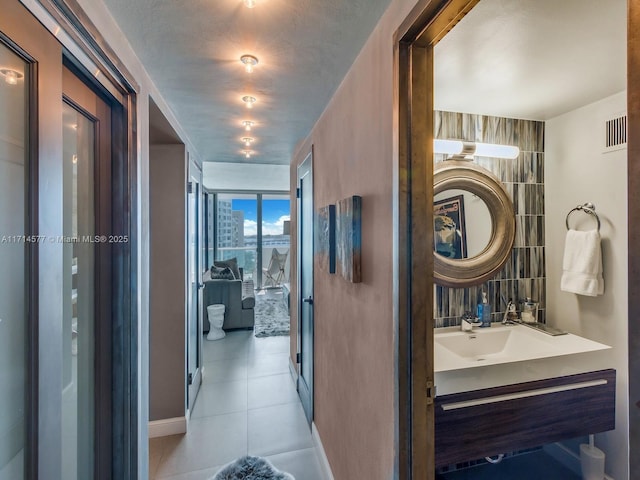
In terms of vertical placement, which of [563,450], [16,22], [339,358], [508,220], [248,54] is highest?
[248,54]

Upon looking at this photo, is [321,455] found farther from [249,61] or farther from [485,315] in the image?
[249,61]

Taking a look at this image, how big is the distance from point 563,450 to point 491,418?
88 centimetres

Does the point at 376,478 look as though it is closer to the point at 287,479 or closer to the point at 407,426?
the point at 407,426

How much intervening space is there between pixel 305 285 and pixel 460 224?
142 cm

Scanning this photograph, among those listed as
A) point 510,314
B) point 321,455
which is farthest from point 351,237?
point 321,455

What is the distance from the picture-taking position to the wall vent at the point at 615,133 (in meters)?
1.58

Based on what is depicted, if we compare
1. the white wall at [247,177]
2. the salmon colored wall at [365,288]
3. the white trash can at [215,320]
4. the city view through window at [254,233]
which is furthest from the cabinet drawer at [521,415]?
the city view through window at [254,233]

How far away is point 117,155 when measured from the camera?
1.35 metres

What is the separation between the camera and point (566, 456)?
181 cm

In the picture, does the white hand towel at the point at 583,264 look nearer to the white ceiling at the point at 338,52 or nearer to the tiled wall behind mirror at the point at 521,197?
the tiled wall behind mirror at the point at 521,197

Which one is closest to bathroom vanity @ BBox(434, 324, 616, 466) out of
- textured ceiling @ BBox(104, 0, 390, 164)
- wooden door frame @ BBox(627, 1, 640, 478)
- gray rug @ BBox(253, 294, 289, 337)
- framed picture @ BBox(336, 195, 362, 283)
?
framed picture @ BBox(336, 195, 362, 283)

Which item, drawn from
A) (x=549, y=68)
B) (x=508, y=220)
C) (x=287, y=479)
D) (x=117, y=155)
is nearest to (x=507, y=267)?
(x=508, y=220)

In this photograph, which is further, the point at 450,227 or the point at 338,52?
the point at 450,227

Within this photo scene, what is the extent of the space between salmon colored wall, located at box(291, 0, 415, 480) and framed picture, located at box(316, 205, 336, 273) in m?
0.08
